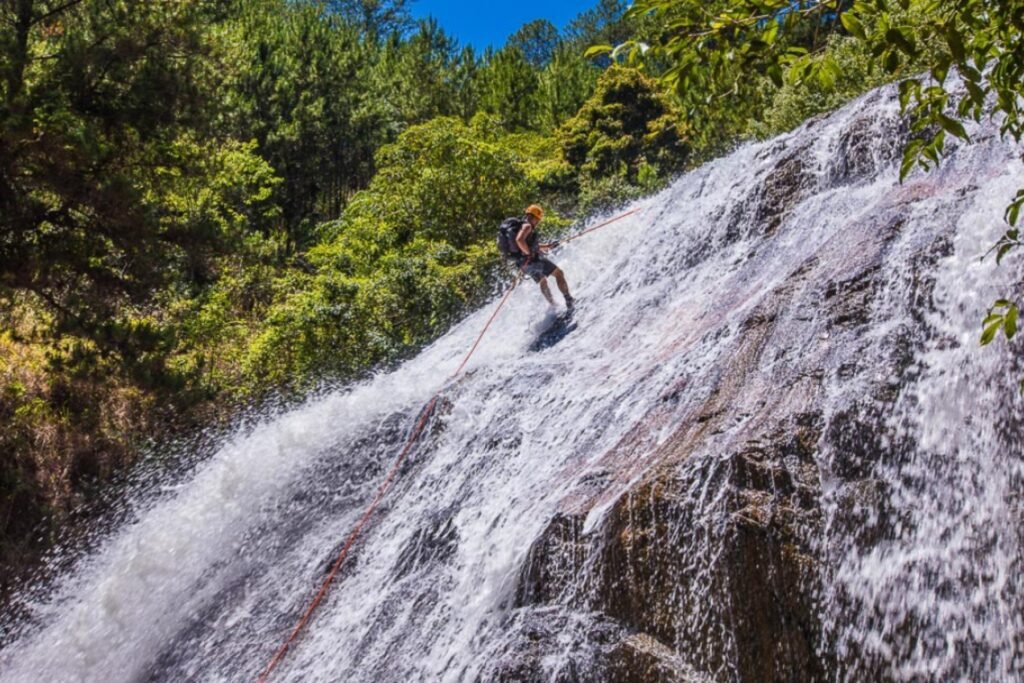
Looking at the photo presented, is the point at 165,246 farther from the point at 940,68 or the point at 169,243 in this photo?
the point at 940,68

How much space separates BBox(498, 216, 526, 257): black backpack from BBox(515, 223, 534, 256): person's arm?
0.42ft

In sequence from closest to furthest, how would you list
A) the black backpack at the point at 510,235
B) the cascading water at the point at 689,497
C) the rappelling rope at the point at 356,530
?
the cascading water at the point at 689,497, the rappelling rope at the point at 356,530, the black backpack at the point at 510,235

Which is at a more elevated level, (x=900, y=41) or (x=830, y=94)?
(x=900, y=41)

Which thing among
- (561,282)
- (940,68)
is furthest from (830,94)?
(940,68)

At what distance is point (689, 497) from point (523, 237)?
5448 mm

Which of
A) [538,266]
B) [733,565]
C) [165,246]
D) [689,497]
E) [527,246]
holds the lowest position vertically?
[733,565]

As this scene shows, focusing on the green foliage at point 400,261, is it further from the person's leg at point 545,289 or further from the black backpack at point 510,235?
the black backpack at point 510,235

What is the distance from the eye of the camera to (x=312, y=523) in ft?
28.1

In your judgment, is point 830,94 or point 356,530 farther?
point 830,94

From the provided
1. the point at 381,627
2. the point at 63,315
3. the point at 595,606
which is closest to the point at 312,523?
the point at 381,627

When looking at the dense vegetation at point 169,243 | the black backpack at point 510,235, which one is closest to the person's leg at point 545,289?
the black backpack at point 510,235

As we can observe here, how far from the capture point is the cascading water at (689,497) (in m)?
4.61

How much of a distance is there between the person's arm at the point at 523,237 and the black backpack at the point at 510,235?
127 mm

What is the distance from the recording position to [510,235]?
10.3 m
